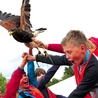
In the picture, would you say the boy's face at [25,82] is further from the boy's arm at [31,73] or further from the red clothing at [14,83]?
the red clothing at [14,83]

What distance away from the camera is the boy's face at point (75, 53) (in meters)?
2.62

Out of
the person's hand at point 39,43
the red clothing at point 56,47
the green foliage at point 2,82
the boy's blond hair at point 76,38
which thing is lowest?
the green foliage at point 2,82

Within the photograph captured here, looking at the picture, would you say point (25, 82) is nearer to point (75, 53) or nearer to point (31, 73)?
point (31, 73)

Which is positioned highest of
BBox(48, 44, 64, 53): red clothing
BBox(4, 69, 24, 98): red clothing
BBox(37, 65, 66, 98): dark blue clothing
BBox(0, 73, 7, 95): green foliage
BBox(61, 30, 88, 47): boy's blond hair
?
BBox(61, 30, 88, 47): boy's blond hair

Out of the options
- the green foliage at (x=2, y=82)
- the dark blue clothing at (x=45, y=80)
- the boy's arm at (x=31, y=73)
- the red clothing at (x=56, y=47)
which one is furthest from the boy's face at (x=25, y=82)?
the green foliage at (x=2, y=82)

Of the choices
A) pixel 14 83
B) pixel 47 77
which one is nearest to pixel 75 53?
pixel 14 83

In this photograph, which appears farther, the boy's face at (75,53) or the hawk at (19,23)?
the hawk at (19,23)

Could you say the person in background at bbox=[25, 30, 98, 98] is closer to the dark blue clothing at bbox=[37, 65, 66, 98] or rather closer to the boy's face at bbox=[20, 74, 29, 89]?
the boy's face at bbox=[20, 74, 29, 89]

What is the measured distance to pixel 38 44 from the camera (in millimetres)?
3295

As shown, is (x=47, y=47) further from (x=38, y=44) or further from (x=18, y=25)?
(x=18, y=25)

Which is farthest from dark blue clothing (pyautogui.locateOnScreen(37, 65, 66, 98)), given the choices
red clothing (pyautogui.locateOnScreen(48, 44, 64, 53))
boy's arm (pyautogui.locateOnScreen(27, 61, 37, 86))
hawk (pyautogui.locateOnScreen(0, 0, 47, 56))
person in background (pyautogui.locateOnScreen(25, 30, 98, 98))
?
person in background (pyautogui.locateOnScreen(25, 30, 98, 98))

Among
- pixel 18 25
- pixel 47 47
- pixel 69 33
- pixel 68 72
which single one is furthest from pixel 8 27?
pixel 68 72

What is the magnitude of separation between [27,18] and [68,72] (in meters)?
64.9

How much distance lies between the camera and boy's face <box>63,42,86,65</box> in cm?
262
